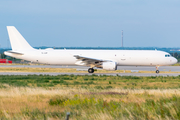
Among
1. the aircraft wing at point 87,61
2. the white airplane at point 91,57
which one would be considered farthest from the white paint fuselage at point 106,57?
the aircraft wing at point 87,61

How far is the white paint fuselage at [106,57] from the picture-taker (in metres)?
38.5

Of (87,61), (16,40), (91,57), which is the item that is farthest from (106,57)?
(16,40)

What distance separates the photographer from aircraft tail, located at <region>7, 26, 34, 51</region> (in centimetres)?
3988

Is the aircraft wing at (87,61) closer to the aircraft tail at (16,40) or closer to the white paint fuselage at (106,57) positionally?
the white paint fuselage at (106,57)

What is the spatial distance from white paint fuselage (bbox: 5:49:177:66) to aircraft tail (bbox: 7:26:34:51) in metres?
0.90

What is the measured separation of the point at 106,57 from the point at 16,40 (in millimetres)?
13515

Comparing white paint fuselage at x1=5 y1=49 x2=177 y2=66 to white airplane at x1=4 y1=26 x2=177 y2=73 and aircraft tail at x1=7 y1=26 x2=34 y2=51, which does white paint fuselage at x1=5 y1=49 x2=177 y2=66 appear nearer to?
white airplane at x1=4 y1=26 x2=177 y2=73

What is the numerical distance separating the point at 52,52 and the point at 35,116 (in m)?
29.8

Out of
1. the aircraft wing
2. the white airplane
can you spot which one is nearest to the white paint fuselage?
the white airplane

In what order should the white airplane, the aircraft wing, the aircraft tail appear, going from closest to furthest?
the aircraft wing < the white airplane < the aircraft tail

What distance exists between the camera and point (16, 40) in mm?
39938

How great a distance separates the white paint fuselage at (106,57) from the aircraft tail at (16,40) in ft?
2.94

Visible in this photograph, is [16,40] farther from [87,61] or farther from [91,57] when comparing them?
[91,57]

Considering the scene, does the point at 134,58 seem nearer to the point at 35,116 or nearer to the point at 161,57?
the point at 161,57
